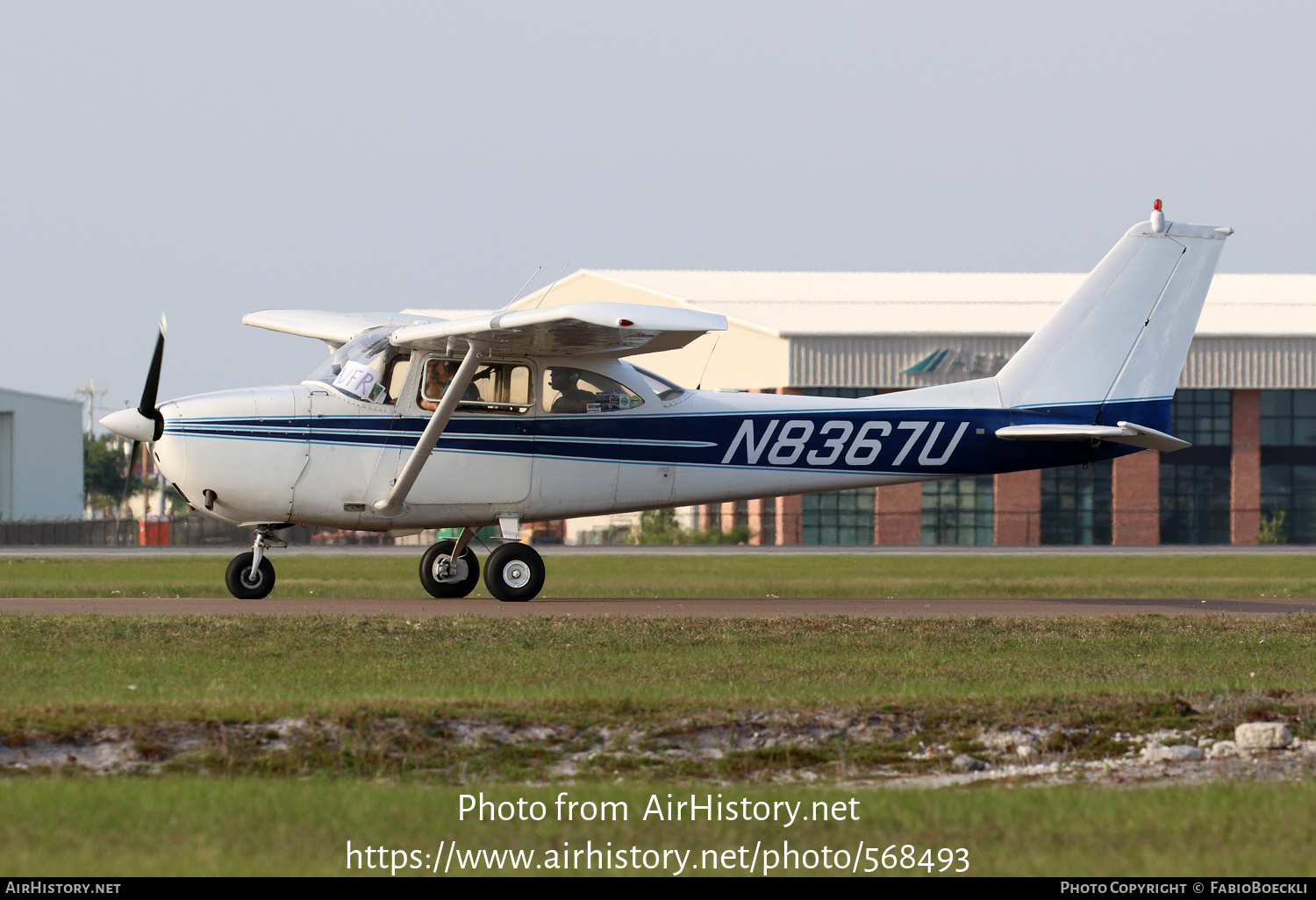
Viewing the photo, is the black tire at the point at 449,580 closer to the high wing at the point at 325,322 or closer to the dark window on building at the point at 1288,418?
the high wing at the point at 325,322

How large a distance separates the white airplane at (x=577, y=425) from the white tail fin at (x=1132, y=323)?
23 mm

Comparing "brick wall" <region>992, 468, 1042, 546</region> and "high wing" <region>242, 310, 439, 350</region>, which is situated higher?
"high wing" <region>242, 310, 439, 350</region>

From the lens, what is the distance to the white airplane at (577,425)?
15.8 meters

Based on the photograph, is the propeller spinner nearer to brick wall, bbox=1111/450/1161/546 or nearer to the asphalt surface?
the asphalt surface

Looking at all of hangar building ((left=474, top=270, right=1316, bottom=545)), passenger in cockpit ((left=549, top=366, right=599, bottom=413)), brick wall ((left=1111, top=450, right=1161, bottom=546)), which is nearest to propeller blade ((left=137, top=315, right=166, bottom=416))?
passenger in cockpit ((left=549, top=366, right=599, bottom=413))

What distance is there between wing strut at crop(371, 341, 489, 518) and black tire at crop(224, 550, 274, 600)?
56.3 inches

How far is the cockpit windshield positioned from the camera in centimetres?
1627

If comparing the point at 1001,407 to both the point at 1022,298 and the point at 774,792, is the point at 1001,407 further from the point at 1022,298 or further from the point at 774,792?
the point at 1022,298

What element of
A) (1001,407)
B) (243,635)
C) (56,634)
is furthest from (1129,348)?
(56,634)

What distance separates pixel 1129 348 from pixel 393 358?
8631 millimetres

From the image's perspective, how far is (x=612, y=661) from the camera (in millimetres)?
10750

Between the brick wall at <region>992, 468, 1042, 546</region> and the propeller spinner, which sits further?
the brick wall at <region>992, 468, 1042, 546</region>

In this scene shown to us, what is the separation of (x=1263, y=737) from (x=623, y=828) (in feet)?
12.3
